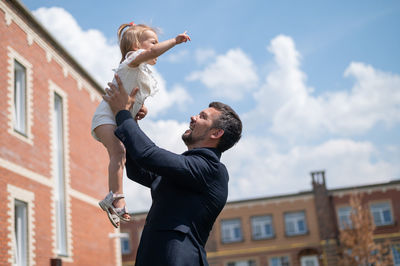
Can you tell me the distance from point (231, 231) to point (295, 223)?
5.61 m

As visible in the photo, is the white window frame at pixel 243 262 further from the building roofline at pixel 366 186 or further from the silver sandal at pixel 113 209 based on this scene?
the silver sandal at pixel 113 209

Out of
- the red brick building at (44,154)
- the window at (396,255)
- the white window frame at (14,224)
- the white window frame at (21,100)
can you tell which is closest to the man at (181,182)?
the red brick building at (44,154)

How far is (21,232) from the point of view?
1428cm

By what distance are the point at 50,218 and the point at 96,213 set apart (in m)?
4.45

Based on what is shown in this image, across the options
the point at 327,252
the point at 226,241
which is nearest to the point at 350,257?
the point at 327,252

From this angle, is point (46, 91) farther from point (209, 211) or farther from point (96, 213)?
point (209, 211)

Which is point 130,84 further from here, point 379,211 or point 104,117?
point 379,211

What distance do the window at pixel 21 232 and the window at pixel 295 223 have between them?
1354 inches

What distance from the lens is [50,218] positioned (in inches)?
614

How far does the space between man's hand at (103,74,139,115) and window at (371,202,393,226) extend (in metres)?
43.7

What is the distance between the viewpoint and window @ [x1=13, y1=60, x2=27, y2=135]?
14727mm

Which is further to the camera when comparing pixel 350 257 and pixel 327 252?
pixel 327 252

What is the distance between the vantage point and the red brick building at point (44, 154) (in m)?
13.6

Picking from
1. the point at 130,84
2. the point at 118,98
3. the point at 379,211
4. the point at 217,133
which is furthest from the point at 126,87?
the point at 379,211
